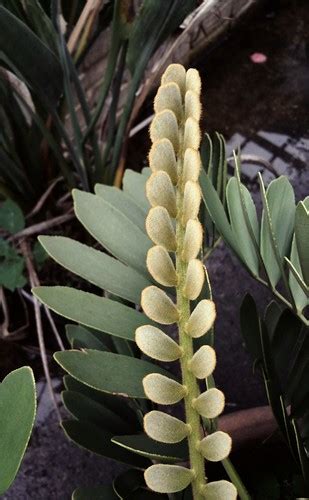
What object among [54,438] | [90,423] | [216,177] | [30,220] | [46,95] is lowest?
[54,438]

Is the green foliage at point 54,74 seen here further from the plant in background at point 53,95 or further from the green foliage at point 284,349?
the green foliage at point 284,349

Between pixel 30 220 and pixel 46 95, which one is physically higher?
pixel 46 95

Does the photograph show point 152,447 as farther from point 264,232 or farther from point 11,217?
point 11,217

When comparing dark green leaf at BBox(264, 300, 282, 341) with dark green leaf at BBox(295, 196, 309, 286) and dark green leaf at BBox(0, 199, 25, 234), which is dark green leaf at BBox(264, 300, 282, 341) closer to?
dark green leaf at BBox(295, 196, 309, 286)

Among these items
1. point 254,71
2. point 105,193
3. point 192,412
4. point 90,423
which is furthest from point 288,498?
point 254,71

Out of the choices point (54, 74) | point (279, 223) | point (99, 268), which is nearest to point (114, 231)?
point (99, 268)

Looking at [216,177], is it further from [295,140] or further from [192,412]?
[295,140]

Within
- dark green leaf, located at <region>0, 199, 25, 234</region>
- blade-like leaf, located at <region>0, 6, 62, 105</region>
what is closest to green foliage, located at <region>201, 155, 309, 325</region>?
blade-like leaf, located at <region>0, 6, 62, 105</region>
